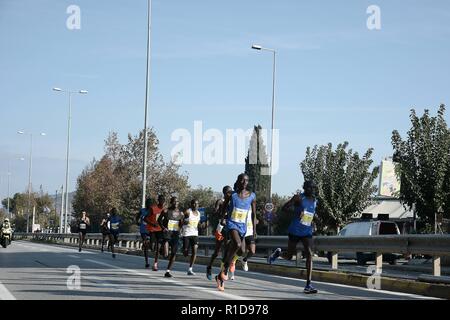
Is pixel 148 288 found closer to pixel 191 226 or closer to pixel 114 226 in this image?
pixel 191 226

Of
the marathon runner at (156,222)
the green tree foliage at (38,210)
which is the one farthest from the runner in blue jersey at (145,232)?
the green tree foliage at (38,210)

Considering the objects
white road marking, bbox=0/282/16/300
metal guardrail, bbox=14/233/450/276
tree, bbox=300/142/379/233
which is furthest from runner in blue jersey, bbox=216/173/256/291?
tree, bbox=300/142/379/233

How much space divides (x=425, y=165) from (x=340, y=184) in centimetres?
1372

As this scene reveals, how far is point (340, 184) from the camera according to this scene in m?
50.8

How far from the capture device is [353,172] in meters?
51.5

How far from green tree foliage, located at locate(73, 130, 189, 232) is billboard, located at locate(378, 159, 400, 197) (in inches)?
652

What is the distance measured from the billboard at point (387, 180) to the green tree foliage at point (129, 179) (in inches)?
652

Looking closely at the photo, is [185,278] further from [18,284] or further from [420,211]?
[420,211]

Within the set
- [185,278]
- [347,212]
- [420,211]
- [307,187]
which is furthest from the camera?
[347,212]

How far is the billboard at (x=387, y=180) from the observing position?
52641mm

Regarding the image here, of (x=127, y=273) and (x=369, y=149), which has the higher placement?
(x=369, y=149)
